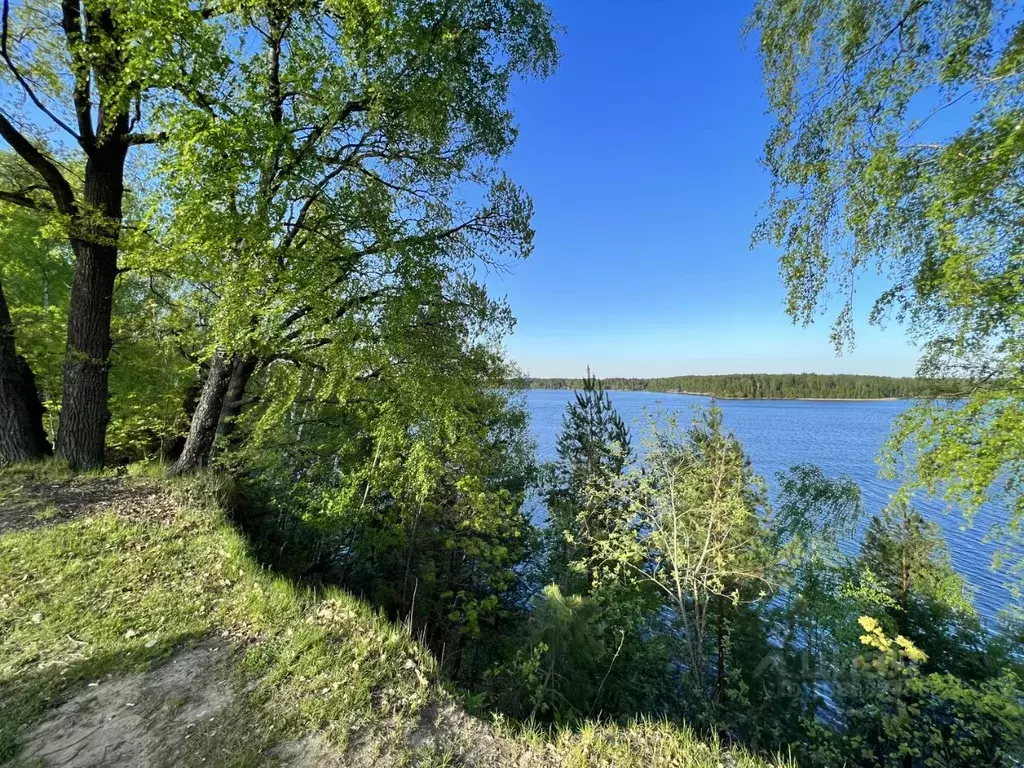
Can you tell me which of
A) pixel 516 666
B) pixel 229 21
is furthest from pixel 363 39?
pixel 516 666

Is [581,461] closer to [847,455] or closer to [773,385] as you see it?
[847,455]

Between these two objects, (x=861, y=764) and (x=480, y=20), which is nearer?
(x=480, y=20)

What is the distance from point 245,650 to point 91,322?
641cm

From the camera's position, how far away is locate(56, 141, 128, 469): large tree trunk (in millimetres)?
6418

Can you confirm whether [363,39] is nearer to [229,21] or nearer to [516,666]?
[229,21]

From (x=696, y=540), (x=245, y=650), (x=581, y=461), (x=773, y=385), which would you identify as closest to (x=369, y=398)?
(x=245, y=650)

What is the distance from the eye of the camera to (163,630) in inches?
128

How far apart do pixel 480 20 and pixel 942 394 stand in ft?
27.3

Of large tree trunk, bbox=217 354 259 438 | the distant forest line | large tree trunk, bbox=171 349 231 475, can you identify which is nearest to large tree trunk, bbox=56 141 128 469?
large tree trunk, bbox=171 349 231 475

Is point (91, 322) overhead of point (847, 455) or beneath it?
overhead

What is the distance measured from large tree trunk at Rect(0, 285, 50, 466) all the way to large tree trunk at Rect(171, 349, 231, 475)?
5.98ft

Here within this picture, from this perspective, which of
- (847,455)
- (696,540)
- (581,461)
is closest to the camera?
(696,540)

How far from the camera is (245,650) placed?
312 cm

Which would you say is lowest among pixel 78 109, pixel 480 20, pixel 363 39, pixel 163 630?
pixel 163 630
